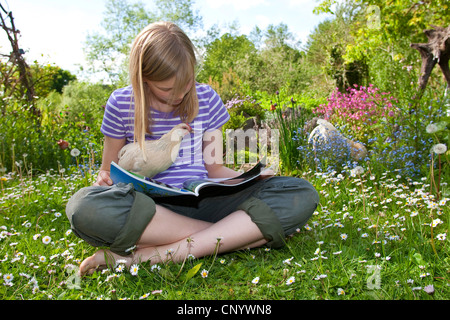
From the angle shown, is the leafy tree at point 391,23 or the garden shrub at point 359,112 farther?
the leafy tree at point 391,23

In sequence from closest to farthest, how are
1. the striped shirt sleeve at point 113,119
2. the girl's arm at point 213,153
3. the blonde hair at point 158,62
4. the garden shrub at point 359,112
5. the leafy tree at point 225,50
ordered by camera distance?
1. the blonde hair at point 158,62
2. the striped shirt sleeve at point 113,119
3. the girl's arm at point 213,153
4. the garden shrub at point 359,112
5. the leafy tree at point 225,50

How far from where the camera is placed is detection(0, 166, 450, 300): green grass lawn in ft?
5.38

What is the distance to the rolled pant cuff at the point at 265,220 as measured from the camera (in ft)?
6.41

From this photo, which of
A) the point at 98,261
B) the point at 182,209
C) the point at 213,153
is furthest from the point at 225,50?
the point at 98,261

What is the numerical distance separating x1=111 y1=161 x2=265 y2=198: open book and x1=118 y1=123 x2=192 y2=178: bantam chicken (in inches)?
5.6

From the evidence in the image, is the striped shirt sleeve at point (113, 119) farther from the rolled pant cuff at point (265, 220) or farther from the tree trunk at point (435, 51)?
the tree trunk at point (435, 51)

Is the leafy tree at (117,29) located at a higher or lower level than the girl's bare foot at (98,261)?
higher

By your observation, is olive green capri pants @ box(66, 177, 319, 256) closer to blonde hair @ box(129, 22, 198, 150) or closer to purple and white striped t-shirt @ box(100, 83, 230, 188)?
purple and white striped t-shirt @ box(100, 83, 230, 188)

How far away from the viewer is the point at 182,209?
2.16 m

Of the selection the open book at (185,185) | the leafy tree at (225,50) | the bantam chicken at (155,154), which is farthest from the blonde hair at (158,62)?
the leafy tree at (225,50)

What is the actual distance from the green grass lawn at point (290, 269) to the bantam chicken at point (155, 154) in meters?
0.51

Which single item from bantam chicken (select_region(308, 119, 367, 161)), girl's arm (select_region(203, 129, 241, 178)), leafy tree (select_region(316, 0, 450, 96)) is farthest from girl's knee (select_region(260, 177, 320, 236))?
leafy tree (select_region(316, 0, 450, 96))

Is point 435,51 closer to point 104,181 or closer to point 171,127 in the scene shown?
point 171,127
